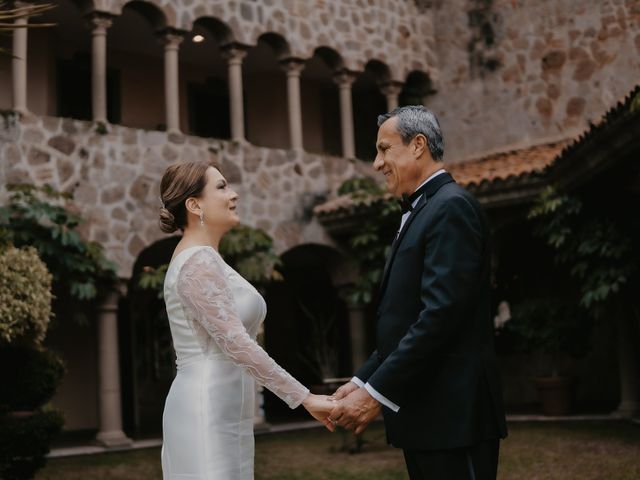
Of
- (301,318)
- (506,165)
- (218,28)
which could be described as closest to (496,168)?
(506,165)

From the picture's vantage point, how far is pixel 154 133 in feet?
38.0

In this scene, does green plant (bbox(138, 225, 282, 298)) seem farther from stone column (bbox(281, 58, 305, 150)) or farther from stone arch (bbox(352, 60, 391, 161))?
stone arch (bbox(352, 60, 391, 161))

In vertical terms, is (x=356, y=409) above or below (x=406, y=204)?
below

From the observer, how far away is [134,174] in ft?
37.1

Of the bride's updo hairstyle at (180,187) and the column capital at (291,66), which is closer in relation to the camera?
the bride's updo hairstyle at (180,187)

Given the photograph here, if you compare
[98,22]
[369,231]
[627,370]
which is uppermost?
[98,22]

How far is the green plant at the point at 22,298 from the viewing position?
7.19m

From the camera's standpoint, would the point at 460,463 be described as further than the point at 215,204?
No

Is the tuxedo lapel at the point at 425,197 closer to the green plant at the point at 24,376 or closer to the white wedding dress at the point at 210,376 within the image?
the white wedding dress at the point at 210,376

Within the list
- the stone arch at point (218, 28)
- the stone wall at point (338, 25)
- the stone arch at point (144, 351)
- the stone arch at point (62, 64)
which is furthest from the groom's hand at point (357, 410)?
the stone arch at point (144, 351)

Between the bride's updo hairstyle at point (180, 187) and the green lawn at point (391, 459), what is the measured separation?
4.94m

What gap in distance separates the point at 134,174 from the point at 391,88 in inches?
186

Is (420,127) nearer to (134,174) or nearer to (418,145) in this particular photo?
(418,145)

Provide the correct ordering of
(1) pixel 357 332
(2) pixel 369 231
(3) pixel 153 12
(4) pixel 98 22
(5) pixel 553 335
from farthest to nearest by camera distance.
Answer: (1) pixel 357 332 < (2) pixel 369 231 < (3) pixel 153 12 < (4) pixel 98 22 < (5) pixel 553 335
